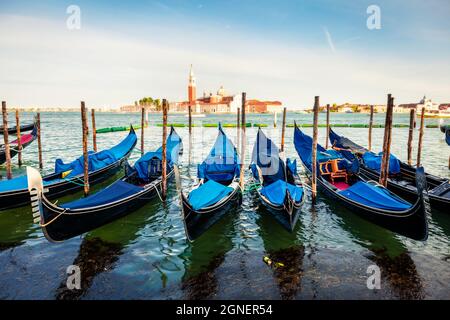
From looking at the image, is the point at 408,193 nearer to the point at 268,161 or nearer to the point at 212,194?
the point at 268,161

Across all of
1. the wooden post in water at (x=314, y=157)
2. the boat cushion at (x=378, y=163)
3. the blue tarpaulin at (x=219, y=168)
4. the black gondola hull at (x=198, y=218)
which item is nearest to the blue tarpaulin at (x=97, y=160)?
the blue tarpaulin at (x=219, y=168)

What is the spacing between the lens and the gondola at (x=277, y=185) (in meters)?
6.00

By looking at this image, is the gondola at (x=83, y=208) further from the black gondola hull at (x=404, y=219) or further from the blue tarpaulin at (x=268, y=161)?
the black gondola hull at (x=404, y=219)

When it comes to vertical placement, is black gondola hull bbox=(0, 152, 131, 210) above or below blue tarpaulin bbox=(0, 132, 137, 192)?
below

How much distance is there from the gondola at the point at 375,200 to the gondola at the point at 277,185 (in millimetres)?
1094

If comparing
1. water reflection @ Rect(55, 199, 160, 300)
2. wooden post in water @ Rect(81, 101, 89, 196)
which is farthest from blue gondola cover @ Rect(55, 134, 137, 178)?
water reflection @ Rect(55, 199, 160, 300)

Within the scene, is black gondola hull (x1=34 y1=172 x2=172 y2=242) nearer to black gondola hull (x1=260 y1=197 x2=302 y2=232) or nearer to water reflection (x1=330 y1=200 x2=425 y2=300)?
black gondola hull (x1=260 y1=197 x2=302 y2=232)

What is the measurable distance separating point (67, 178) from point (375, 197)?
8479 millimetres

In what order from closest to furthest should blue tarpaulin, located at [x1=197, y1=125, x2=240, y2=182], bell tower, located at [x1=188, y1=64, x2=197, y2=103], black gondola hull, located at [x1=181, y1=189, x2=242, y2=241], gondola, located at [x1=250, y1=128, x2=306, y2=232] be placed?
black gondola hull, located at [x1=181, y1=189, x2=242, y2=241]
gondola, located at [x1=250, y1=128, x2=306, y2=232]
blue tarpaulin, located at [x1=197, y1=125, x2=240, y2=182]
bell tower, located at [x1=188, y1=64, x2=197, y2=103]

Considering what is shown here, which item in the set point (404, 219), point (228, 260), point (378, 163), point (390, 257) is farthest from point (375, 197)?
point (378, 163)

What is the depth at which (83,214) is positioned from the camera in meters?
5.49

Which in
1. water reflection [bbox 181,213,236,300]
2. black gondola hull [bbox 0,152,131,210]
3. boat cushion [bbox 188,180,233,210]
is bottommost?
water reflection [bbox 181,213,236,300]

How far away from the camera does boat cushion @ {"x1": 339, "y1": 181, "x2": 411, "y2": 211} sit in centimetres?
580
